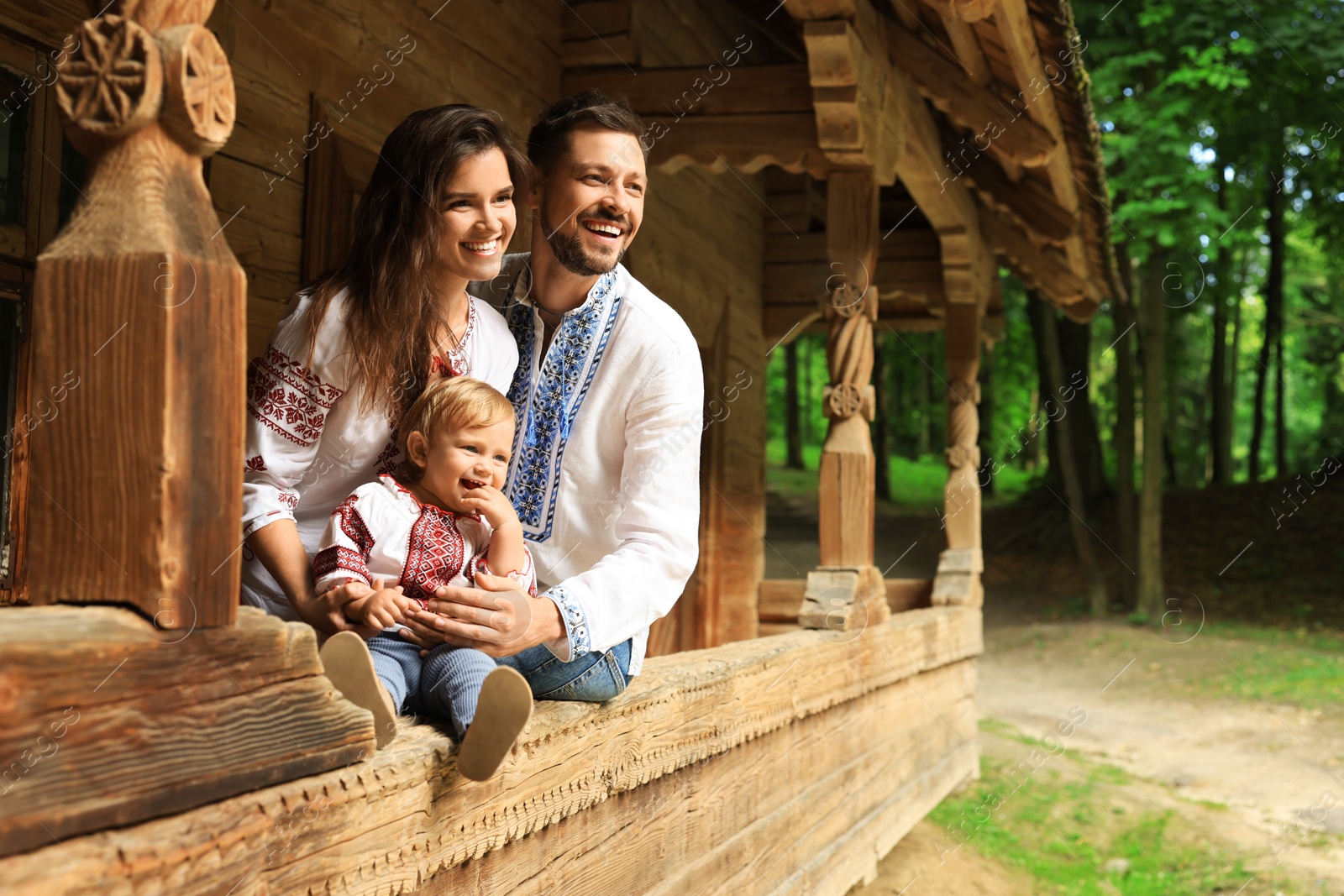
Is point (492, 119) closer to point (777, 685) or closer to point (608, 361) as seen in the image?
point (608, 361)

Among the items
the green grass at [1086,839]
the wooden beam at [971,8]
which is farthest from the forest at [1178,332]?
the wooden beam at [971,8]

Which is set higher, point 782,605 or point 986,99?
point 986,99

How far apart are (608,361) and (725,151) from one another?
3.08 meters

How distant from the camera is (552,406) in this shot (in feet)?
8.79

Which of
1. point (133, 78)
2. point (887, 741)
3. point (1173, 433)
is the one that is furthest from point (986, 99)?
point (1173, 433)

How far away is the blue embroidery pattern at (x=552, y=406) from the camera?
265 cm

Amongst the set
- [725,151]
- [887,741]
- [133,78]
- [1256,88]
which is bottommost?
[887,741]

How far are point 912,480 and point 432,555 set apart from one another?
24614 millimetres

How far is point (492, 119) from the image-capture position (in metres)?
2.46

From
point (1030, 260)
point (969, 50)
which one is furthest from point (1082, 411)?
point (969, 50)

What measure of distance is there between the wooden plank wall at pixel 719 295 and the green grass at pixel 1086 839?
226cm

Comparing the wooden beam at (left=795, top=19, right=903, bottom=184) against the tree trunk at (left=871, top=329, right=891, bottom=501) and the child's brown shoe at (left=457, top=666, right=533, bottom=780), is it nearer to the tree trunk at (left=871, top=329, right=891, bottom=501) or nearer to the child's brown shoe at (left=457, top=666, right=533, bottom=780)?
the child's brown shoe at (left=457, top=666, right=533, bottom=780)

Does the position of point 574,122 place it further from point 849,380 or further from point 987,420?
point 987,420

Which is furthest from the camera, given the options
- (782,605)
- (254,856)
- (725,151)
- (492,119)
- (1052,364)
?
(1052,364)
